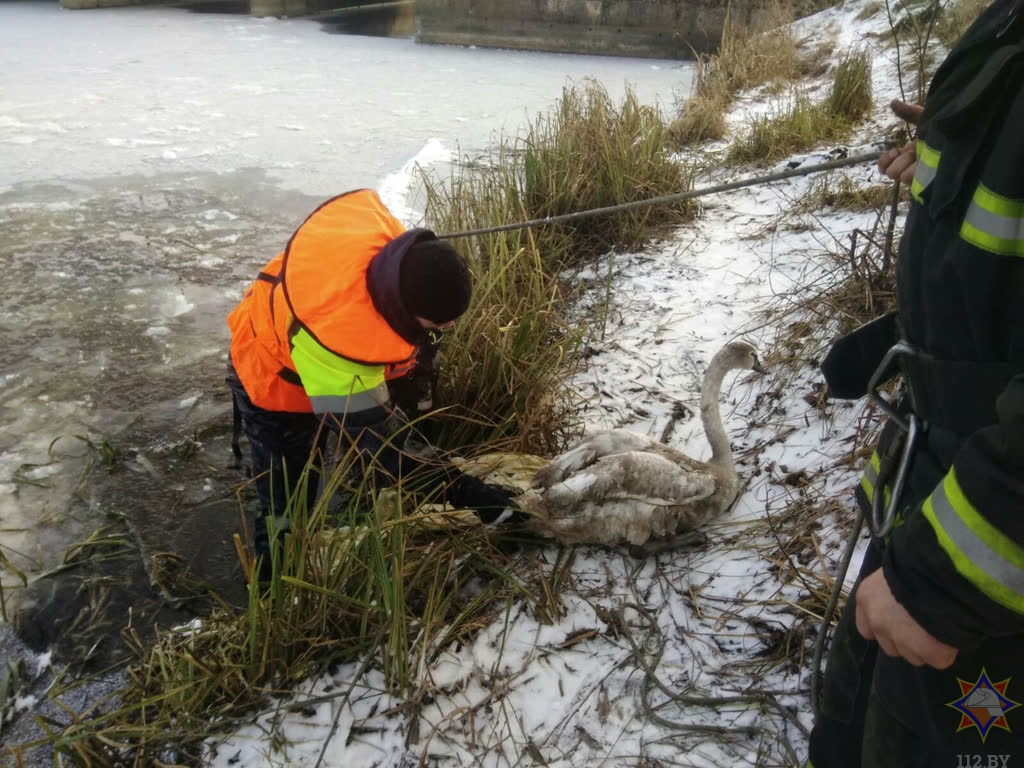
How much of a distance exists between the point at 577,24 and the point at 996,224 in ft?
59.2

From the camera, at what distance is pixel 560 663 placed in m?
2.30

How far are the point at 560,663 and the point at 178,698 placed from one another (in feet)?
3.83

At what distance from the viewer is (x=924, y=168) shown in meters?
1.19

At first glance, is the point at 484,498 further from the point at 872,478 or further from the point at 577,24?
the point at 577,24

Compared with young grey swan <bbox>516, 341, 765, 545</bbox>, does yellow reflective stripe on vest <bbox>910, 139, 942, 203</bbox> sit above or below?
above

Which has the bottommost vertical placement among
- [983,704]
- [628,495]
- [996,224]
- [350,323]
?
[628,495]

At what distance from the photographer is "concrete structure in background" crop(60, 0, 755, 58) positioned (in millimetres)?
16625

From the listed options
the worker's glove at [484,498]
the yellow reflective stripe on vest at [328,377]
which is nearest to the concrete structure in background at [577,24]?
the worker's glove at [484,498]

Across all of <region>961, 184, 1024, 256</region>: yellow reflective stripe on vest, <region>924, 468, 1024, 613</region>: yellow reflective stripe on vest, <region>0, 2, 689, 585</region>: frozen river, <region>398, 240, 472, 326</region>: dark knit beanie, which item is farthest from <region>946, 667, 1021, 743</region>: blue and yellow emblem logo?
<region>0, 2, 689, 585</region>: frozen river

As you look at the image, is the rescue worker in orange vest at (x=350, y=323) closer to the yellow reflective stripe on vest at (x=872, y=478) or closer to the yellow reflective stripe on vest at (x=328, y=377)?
the yellow reflective stripe on vest at (x=328, y=377)

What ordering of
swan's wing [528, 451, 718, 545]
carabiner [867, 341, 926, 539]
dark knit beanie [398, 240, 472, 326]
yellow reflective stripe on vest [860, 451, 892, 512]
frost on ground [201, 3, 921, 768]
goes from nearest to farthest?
carabiner [867, 341, 926, 539], yellow reflective stripe on vest [860, 451, 892, 512], frost on ground [201, 3, 921, 768], dark knit beanie [398, 240, 472, 326], swan's wing [528, 451, 718, 545]

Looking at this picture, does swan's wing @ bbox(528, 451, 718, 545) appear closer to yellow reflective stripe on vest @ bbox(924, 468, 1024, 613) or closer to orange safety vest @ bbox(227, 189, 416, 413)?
orange safety vest @ bbox(227, 189, 416, 413)

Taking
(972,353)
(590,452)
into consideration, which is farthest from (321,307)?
(972,353)

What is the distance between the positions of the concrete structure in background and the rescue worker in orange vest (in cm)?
1616
